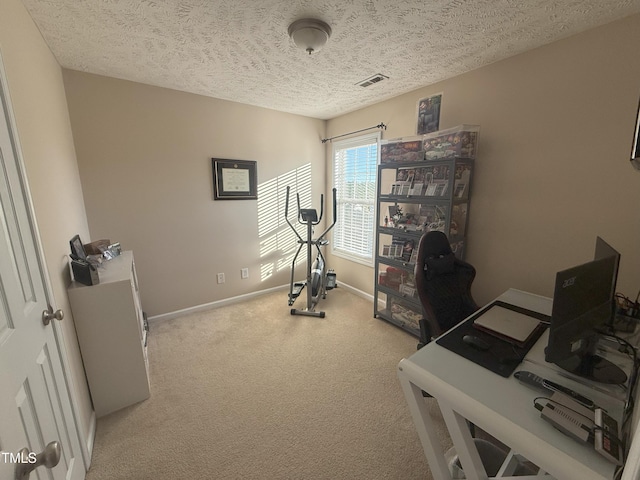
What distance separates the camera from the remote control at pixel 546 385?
0.90 meters

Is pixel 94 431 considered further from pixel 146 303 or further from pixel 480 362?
pixel 480 362

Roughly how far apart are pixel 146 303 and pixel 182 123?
76.7 inches

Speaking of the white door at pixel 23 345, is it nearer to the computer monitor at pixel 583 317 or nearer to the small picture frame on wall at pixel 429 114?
the computer monitor at pixel 583 317

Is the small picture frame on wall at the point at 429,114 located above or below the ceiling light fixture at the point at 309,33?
below

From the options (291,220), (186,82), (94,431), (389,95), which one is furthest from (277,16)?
(94,431)

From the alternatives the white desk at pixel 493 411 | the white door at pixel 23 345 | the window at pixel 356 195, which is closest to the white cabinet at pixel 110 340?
the white door at pixel 23 345

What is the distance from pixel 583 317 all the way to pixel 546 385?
0.32 metres

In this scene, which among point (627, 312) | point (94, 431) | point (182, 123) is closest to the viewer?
point (627, 312)

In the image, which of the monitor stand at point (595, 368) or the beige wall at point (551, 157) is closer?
the monitor stand at point (595, 368)

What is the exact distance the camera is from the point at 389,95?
285 cm

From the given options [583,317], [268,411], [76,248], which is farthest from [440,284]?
[76,248]

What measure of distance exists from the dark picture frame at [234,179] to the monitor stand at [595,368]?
3.07 m

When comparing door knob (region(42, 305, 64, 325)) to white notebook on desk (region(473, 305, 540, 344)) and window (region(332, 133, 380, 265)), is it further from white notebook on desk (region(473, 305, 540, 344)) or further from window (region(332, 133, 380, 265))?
window (region(332, 133, 380, 265))

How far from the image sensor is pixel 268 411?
178 centimetres
